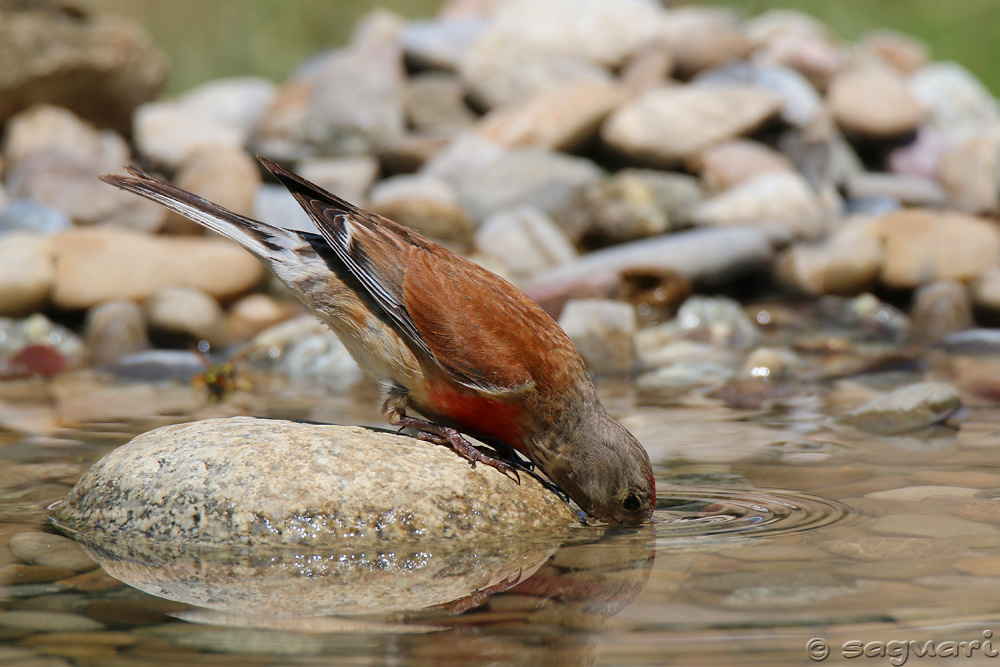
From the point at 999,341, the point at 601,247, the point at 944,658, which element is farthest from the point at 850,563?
the point at 601,247

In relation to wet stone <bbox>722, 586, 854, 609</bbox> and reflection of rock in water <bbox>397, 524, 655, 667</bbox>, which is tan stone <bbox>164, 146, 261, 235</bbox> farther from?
wet stone <bbox>722, 586, 854, 609</bbox>

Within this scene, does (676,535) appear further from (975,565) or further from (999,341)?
(999,341)

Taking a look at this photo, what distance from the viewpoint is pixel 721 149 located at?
11555 mm

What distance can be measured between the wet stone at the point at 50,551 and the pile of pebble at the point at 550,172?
3.52 m

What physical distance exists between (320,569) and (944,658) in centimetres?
180

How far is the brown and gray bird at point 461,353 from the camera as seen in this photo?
368 cm

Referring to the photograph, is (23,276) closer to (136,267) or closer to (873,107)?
(136,267)

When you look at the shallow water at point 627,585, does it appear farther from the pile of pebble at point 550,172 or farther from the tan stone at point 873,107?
the tan stone at point 873,107

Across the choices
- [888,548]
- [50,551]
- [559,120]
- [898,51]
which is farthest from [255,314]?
[898,51]

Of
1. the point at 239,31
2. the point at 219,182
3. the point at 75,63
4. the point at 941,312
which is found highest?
the point at 239,31

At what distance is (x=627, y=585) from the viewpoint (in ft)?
10.2

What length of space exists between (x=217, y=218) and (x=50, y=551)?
1416mm

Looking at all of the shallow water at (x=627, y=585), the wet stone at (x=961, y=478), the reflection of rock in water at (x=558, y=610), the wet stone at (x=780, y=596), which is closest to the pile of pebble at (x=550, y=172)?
the wet stone at (x=961, y=478)

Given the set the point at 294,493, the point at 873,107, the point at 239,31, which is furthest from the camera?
the point at 239,31
